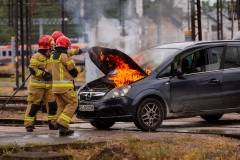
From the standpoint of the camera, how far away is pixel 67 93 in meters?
11.8

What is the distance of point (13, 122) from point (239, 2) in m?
23.2

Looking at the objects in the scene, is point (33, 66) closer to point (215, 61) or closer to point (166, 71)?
point (166, 71)

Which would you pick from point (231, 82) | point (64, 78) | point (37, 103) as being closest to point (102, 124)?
point (37, 103)

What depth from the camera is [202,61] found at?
1319cm

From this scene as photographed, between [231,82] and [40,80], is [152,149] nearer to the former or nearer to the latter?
[231,82]

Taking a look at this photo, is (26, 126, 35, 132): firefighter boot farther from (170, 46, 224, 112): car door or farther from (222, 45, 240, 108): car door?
(222, 45, 240, 108): car door

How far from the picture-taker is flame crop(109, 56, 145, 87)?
12501 mm

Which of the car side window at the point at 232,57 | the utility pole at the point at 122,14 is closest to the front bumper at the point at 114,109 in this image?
the car side window at the point at 232,57

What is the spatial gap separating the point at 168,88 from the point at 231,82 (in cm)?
145

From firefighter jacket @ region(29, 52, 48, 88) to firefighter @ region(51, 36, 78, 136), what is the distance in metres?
1.34

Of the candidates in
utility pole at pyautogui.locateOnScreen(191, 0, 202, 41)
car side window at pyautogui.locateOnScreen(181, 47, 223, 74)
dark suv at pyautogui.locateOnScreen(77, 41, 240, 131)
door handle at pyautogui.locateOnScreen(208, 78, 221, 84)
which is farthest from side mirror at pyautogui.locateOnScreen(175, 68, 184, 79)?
utility pole at pyautogui.locateOnScreen(191, 0, 202, 41)

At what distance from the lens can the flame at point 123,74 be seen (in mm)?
12501

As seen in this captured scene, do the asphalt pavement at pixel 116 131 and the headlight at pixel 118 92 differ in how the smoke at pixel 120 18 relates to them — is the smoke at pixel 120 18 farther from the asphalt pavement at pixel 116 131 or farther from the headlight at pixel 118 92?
the headlight at pixel 118 92

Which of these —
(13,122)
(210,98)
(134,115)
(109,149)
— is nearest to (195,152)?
(109,149)
